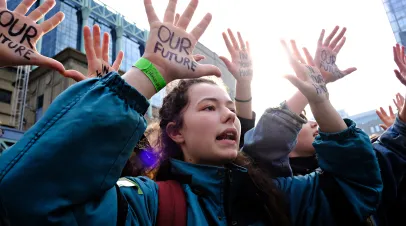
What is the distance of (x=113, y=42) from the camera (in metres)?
36.0

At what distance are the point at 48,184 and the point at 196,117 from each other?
3.81 feet

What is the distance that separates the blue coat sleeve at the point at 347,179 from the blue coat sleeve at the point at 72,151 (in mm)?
1318

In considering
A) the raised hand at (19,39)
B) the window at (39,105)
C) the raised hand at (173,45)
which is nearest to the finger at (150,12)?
the raised hand at (173,45)

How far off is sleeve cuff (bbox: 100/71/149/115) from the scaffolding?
66.5ft

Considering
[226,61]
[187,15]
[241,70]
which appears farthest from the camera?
[241,70]

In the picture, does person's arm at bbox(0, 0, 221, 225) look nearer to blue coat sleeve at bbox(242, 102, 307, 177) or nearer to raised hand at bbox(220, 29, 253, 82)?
blue coat sleeve at bbox(242, 102, 307, 177)

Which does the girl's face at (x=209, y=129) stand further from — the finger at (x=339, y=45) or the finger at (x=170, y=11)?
the finger at (x=339, y=45)

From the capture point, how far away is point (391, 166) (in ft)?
7.73

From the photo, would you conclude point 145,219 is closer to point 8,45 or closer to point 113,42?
point 8,45

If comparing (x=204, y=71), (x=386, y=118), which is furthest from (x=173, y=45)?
(x=386, y=118)

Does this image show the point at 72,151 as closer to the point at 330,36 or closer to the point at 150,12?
the point at 150,12

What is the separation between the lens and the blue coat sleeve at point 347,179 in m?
1.81

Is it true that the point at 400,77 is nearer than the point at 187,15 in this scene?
No

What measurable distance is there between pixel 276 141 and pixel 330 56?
934 millimetres
